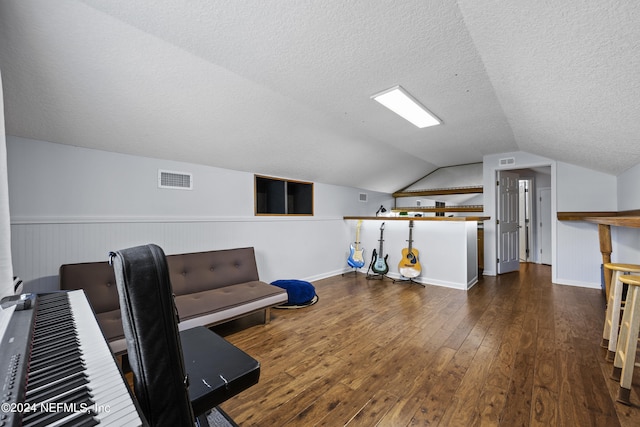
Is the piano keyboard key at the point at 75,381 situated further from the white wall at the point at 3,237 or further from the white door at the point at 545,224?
the white door at the point at 545,224

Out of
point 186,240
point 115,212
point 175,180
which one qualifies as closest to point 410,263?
point 186,240

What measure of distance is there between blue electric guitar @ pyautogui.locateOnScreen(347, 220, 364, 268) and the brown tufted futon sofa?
6.76 feet

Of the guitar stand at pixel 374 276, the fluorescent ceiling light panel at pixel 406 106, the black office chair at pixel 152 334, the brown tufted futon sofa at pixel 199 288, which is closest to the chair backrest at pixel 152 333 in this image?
the black office chair at pixel 152 334

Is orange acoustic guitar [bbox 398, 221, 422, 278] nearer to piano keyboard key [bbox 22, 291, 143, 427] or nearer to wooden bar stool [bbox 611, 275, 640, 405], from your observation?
wooden bar stool [bbox 611, 275, 640, 405]

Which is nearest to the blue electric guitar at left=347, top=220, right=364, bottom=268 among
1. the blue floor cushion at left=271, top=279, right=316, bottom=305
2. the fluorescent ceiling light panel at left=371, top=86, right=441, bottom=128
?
the blue floor cushion at left=271, top=279, right=316, bottom=305

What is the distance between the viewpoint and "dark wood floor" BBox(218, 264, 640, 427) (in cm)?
147

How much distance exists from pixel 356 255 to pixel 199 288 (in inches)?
Answer: 110

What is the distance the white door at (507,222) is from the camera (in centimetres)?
483

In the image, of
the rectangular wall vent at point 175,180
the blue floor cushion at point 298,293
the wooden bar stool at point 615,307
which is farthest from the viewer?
the blue floor cushion at point 298,293

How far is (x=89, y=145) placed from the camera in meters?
2.34

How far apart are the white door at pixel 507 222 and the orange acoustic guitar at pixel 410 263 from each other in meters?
1.80

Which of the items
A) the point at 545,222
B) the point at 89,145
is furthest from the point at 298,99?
the point at 545,222

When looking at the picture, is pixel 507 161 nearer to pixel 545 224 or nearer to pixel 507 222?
pixel 507 222

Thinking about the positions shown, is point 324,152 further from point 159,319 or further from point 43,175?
point 159,319
